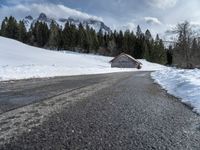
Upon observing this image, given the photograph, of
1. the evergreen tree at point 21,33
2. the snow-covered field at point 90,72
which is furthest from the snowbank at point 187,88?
the evergreen tree at point 21,33

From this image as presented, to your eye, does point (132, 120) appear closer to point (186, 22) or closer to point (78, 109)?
point (78, 109)

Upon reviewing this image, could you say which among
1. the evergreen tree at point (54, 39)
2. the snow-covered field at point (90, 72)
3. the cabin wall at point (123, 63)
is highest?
the evergreen tree at point (54, 39)

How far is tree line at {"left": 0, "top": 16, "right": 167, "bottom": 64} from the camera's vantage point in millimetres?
94875

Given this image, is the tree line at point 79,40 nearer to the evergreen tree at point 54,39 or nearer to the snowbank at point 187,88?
the evergreen tree at point 54,39

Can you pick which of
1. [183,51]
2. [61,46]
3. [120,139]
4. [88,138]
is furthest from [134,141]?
[61,46]

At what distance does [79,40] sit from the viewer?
95625 mm

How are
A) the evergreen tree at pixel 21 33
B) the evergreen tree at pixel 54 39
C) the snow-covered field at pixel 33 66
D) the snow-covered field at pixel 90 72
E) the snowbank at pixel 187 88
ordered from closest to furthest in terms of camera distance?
1. the snowbank at pixel 187 88
2. the snow-covered field at pixel 90 72
3. the snow-covered field at pixel 33 66
4. the evergreen tree at pixel 54 39
5. the evergreen tree at pixel 21 33

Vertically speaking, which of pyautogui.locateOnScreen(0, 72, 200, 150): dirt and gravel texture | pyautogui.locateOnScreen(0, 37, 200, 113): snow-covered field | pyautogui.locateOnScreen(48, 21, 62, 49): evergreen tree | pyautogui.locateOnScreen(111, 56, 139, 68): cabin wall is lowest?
pyautogui.locateOnScreen(0, 72, 200, 150): dirt and gravel texture

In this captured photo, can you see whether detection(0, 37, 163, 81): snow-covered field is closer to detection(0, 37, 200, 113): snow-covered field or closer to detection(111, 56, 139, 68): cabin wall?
detection(0, 37, 200, 113): snow-covered field

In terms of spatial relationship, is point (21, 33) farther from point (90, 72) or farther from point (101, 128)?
point (101, 128)

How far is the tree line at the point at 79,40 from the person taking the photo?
94.9 metres

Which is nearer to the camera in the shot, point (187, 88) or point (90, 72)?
point (187, 88)

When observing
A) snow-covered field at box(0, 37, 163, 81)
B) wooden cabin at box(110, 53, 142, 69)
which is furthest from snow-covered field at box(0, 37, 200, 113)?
wooden cabin at box(110, 53, 142, 69)

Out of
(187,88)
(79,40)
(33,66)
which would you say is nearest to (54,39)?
(79,40)
